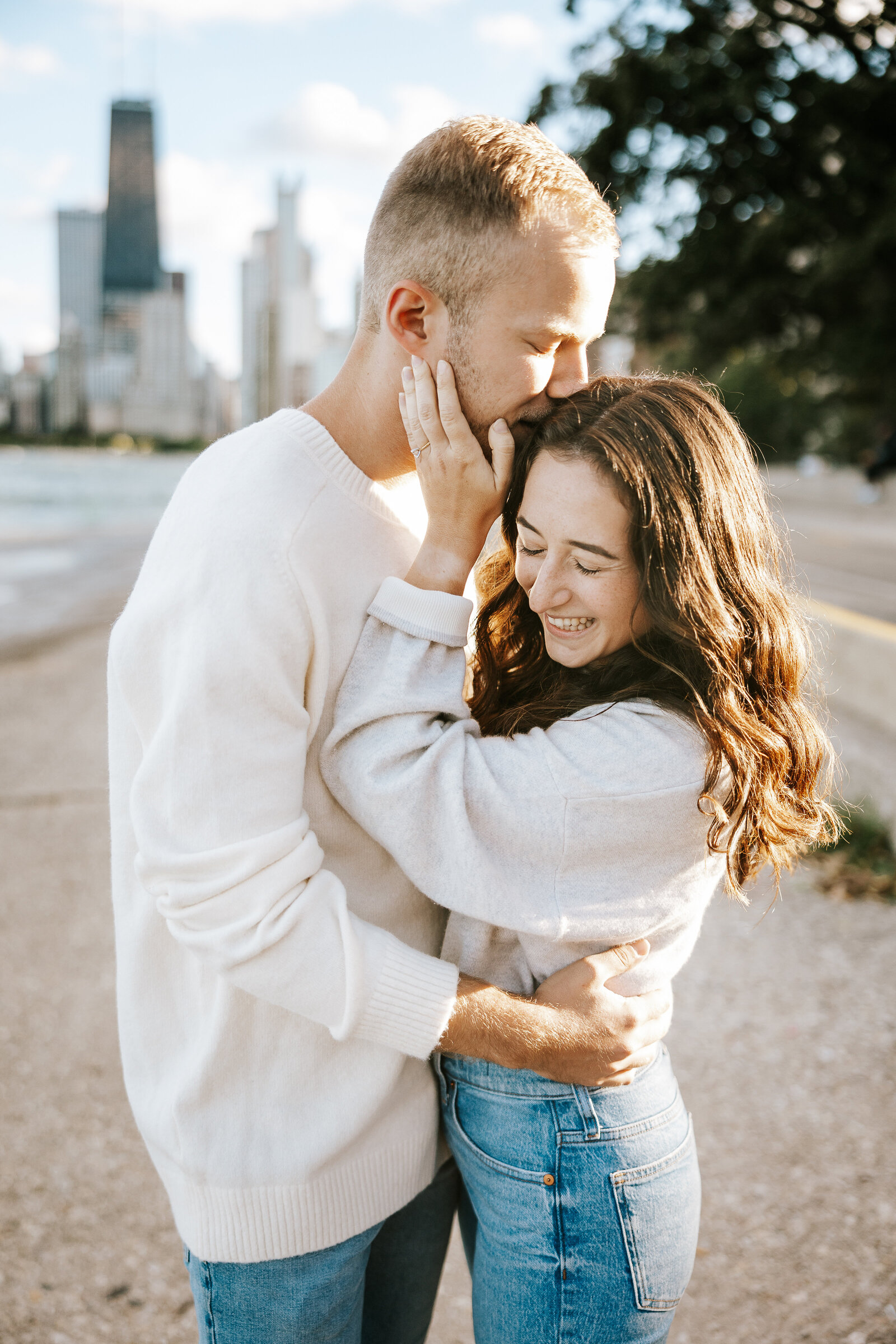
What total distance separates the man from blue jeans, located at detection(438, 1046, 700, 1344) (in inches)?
3.4

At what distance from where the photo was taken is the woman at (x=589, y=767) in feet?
4.98

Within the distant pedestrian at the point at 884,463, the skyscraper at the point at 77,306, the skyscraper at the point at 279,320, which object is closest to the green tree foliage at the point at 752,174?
the distant pedestrian at the point at 884,463

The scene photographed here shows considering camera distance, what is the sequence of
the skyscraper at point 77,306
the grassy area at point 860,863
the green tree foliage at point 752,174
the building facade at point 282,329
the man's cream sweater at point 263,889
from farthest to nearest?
the skyscraper at point 77,306, the green tree foliage at point 752,174, the grassy area at point 860,863, the building facade at point 282,329, the man's cream sweater at point 263,889

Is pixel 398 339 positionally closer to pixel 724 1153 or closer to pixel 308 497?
pixel 308 497

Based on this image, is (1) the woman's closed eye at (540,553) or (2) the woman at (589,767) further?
(1) the woman's closed eye at (540,553)

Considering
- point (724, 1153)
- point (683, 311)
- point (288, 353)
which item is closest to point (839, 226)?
point (683, 311)

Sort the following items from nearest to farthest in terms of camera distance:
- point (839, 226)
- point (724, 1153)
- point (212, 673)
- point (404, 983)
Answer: point (212, 673), point (404, 983), point (724, 1153), point (839, 226)

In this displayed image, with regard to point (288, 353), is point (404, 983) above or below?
below

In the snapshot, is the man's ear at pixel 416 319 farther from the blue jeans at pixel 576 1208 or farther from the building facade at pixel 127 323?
the building facade at pixel 127 323

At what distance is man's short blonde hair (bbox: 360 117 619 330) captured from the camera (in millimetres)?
1538

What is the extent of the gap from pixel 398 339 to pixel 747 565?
729 millimetres

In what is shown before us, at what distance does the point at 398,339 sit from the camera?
5.38 ft

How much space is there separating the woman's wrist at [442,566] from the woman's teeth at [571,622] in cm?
20

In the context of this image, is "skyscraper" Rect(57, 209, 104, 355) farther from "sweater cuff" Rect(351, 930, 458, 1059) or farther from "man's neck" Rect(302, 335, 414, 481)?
"sweater cuff" Rect(351, 930, 458, 1059)
